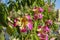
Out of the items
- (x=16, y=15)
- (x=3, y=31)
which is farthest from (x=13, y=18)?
(x=3, y=31)

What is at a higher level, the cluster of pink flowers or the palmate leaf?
the palmate leaf

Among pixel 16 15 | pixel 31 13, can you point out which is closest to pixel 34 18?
pixel 31 13

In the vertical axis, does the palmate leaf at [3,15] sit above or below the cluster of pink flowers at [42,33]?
above

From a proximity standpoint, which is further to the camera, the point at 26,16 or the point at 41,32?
the point at 41,32

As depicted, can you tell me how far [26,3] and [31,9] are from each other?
0.08m

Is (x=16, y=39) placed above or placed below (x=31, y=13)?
below

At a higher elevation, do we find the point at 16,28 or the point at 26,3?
the point at 26,3

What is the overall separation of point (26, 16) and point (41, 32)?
209 millimetres

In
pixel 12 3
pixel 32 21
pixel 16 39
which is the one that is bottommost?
pixel 16 39

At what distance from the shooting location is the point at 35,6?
1762 mm

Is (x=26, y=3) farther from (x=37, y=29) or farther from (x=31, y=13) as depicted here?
(x=37, y=29)

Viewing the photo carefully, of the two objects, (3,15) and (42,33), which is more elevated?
(3,15)

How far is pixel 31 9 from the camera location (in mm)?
1726

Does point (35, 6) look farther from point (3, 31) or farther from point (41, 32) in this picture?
point (3, 31)
